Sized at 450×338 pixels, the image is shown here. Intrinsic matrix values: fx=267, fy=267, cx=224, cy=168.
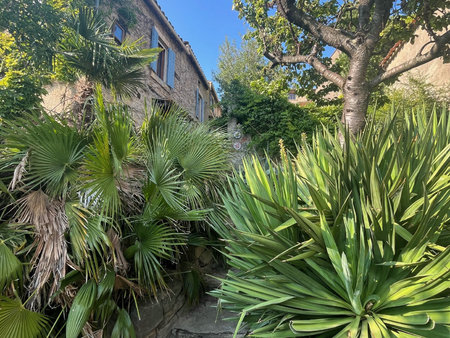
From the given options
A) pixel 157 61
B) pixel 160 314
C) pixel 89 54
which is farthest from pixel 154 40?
pixel 160 314

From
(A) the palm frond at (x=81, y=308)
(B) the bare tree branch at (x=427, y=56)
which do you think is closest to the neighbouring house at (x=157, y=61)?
(A) the palm frond at (x=81, y=308)

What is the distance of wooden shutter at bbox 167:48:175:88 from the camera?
10383mm

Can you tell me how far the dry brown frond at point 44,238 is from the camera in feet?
8.08

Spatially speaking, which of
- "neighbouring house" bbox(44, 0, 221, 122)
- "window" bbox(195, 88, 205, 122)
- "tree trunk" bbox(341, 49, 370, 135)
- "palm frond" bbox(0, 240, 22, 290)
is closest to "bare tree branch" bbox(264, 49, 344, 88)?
"tree trunk" bbox(341, 49, 370, 135)

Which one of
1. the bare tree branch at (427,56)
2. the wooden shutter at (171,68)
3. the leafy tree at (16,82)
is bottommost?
the leafy tree at (16,82)

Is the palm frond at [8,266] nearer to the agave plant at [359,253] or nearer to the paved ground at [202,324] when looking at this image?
the agave plant at [359,253]

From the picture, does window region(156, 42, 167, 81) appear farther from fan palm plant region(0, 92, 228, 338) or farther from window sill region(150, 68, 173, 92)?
fan palm plant region(0, 92, 228, 338)

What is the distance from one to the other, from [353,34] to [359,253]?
4.75 m

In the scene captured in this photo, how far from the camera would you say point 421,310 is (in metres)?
1.31

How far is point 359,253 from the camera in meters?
1.56

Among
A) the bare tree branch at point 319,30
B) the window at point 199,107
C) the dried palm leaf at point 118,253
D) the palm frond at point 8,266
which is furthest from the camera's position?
the window at point 199,107

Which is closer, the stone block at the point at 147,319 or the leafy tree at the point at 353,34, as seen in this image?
the stone block at the point at 147,319

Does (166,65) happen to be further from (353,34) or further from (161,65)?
(353,34)

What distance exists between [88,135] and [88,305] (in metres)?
1.79
